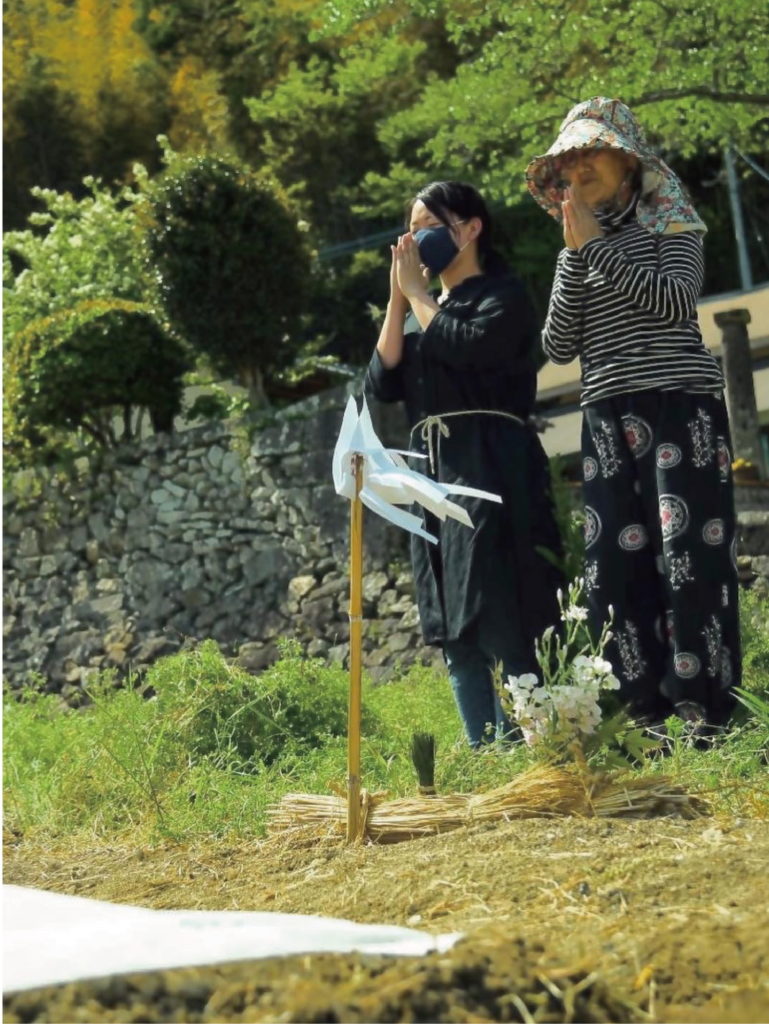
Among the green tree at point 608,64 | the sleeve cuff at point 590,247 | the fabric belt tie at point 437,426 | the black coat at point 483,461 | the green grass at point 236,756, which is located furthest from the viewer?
the green tree at point 608,64

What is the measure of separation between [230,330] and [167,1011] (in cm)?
869

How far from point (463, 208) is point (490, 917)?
9.05 ft

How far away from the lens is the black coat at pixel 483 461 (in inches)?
171

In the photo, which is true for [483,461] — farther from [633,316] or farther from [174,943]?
[174,943]

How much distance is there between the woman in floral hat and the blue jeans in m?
0.27

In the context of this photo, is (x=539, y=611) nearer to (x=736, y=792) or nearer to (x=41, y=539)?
(x=736, y=792)

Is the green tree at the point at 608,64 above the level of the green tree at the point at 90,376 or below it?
above

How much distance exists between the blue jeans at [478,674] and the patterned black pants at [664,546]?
266 mm

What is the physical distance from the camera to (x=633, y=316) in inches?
171

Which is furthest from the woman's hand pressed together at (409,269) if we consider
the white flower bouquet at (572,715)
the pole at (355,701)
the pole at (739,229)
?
the pole at (739,229)

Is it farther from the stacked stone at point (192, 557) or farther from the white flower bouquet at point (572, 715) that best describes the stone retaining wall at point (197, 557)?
the white flower bouquet at point (572, 715)

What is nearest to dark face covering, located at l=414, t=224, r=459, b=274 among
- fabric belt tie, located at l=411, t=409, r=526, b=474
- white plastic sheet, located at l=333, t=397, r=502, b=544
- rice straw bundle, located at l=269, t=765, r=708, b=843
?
fabric belt tie, located at l=411, t=409, r=526, b=474


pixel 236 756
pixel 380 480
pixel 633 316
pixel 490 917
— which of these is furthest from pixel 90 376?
pixel 490 917

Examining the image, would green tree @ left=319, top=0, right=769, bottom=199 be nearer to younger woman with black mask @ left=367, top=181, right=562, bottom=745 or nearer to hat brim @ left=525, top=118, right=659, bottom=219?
hat brim @ left=525, top=118, right=659, bottom=219
